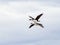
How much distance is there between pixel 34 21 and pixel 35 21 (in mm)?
368

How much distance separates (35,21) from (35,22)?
1.20 ft

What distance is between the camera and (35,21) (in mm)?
40125

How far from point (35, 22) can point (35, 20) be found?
767mm

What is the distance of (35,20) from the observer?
132 feet

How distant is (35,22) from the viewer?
4012 centimetres

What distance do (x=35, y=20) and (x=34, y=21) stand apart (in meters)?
0.55

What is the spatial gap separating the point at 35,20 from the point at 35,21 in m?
0.43

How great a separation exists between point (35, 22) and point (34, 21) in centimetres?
52

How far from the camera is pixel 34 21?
40188mm
